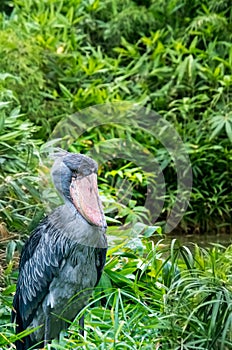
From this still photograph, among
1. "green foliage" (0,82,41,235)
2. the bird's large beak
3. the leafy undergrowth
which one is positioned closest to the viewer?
the leafy undergrowth

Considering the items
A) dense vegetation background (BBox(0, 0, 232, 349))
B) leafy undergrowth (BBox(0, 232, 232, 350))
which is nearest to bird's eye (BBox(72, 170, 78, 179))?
leafy undergrowth (BBox(0, 232, 232, 350))

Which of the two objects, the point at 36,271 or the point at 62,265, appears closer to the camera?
the point at 62,265

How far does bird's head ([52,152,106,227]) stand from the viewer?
380 cm

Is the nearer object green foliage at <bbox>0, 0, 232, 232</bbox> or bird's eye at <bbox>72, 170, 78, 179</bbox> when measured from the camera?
bird's eye at <bbox>72, 170, 78, 179</bbox>

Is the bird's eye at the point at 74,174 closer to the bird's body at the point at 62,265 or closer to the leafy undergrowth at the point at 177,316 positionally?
the bird's body at the point at 62,265

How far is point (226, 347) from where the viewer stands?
3381 millimetres

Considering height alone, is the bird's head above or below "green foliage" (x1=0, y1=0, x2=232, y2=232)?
above

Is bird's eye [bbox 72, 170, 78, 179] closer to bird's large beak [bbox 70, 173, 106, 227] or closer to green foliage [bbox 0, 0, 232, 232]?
bird's large beak [bbox 70, 173, 106, 227]

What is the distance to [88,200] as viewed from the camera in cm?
383

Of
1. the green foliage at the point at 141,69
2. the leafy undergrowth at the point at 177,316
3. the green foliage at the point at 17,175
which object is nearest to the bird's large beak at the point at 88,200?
the leafy undergrowth at the point at 177,316

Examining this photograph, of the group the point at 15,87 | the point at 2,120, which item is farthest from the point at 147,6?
the point at 2,120

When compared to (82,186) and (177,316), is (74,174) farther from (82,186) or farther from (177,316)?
(177,316)

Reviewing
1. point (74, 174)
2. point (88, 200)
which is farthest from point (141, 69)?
point (88, 200)

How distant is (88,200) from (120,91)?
4.46 m
